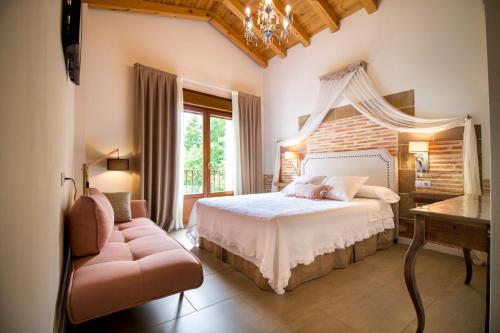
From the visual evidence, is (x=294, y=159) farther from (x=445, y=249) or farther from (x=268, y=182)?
(x=445, y=249)

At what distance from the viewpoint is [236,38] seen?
15.9 ft

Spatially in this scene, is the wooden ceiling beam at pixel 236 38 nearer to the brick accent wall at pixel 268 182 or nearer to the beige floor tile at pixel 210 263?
the brick accent wall at pixel 268 182

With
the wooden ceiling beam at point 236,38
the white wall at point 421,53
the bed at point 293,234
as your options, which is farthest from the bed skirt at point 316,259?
the wooden ceiling beam at point 236,38

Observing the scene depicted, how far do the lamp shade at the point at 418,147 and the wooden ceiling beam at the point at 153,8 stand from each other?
4.18 m

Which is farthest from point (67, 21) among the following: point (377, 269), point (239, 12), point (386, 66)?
point (386, 66)

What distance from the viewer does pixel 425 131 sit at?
292 cm

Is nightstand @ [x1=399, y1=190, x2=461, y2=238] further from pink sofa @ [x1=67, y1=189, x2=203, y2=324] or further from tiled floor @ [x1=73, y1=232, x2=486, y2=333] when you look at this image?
pink sofa @ [x1=67, y1=189, x2=203, y2=324]

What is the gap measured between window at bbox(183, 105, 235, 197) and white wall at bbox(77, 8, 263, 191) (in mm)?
813

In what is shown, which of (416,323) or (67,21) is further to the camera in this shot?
(416,323)

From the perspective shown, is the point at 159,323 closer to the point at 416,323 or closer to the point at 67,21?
the point at 416,323

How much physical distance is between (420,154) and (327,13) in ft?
8.74

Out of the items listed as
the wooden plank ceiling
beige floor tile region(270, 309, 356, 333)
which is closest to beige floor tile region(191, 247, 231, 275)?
beige floor tile region(270, 309, 356, 333)

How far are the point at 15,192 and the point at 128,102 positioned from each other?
372 centimetres

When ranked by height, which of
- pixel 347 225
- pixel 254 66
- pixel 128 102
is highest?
pixel 254 66
